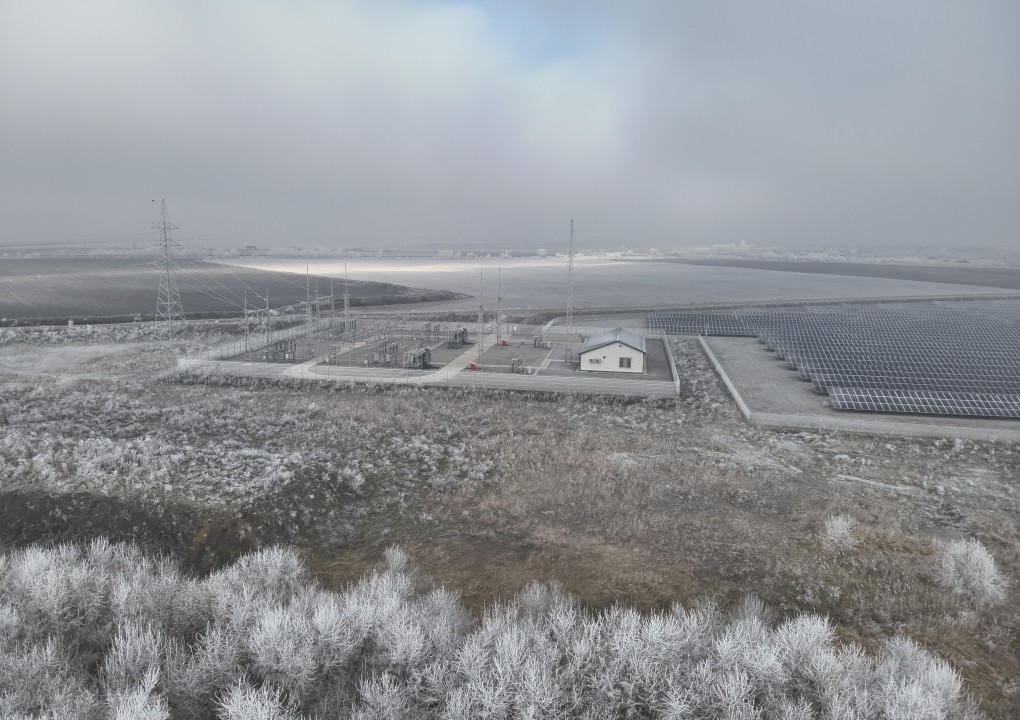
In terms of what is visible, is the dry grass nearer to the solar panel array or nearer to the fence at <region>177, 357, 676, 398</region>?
the fence at <region>177, 357, 676, 398</region>

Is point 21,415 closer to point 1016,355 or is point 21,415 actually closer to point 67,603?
point 67,603

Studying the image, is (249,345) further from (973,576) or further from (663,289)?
(663,289)

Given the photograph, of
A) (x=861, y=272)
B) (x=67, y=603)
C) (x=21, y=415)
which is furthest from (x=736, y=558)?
(x=861, y=272)

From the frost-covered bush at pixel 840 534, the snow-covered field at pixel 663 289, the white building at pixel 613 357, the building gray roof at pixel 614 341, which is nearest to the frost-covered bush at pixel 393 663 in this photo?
the frost-covered bush at pixel 840 534

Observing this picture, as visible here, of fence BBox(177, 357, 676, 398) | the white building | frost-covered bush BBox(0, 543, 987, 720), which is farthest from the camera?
the white building

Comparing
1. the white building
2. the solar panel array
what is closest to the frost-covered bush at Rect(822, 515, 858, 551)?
the solar panel array
